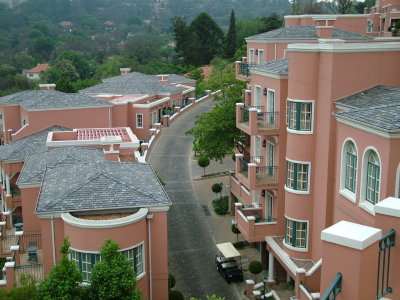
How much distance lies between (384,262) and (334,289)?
50.8 inches

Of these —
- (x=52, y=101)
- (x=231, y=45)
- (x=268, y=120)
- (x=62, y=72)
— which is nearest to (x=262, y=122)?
(x=268, y=120)

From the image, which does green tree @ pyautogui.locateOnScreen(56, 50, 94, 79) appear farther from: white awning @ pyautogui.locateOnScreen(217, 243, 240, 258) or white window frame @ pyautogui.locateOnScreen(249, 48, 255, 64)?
white awning @ pyautogui.locateOnScreen(217, 243, 240, 258)

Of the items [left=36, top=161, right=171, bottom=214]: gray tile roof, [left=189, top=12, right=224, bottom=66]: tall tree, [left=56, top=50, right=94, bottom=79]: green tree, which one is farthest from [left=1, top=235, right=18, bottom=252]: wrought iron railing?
[left=56, top=50, right=94, bottom=79]: green tree

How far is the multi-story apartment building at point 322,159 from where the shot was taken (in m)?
14.8

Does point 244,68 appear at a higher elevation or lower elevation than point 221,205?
higher

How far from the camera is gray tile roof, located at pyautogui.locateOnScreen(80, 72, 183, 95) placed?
53062mm

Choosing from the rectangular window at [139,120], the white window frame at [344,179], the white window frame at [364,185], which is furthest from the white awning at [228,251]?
the rectangular window at [139,120]

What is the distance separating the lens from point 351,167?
1825cm

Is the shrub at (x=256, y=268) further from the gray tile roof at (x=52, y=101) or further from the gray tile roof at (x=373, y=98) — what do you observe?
the gray tile roof at (x=52, y=101)

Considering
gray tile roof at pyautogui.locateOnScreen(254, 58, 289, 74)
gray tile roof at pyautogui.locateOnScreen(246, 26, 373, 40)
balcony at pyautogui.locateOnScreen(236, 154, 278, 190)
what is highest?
gray tile roof at pyautogui.locateOnScreen(246, 26, 373, 40)

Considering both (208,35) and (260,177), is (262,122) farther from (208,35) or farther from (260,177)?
(208,35)

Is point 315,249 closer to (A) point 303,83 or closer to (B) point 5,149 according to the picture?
(A) point 303,83

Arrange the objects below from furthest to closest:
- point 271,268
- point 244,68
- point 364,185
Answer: point 244,68 → point 271,268 → point 364,185

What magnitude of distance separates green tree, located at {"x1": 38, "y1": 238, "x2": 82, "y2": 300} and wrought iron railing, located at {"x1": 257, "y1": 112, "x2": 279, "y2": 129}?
13.0 meters
